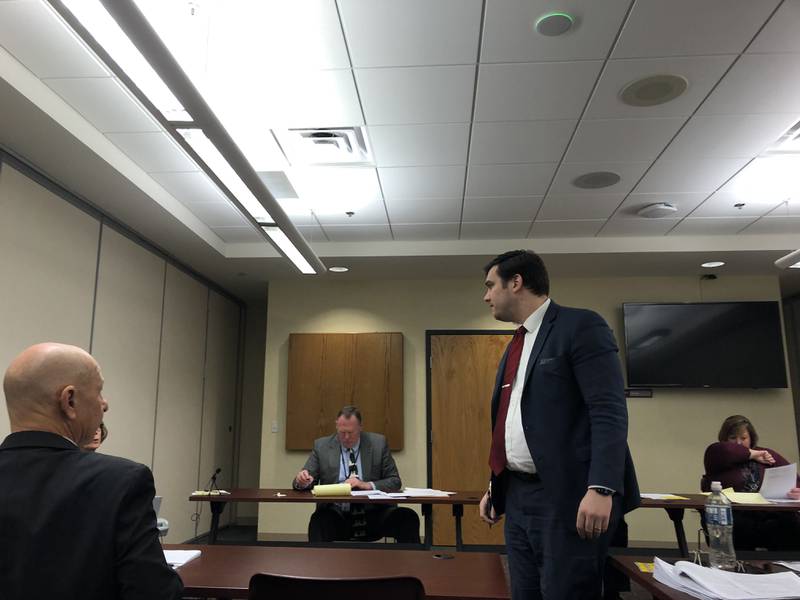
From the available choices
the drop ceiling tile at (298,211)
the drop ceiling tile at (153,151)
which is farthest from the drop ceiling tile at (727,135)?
the drop ceiling tile at (153,151)

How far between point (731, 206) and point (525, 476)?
4061mm

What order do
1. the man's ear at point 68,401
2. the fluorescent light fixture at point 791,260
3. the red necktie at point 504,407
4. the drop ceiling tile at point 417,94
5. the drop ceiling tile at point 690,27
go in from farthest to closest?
the fluorescent light fixture at point 791,260, the drop ceiling tile at point 417,94, the drop ceiling tile at point 690,27, the red necktie at point 504,407, the man's ear at point 68,401

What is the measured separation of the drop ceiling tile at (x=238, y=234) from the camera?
5.37 m

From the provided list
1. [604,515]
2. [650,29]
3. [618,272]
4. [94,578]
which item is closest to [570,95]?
[650,29]

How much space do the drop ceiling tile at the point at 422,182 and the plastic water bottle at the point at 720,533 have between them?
2.77m

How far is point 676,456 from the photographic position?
6082 millimetres

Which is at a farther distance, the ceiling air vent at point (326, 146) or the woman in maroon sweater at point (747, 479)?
the woman in maroon sweater at point (747, 479)

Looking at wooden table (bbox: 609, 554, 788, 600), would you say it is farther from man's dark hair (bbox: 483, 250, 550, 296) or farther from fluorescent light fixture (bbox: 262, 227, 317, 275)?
fluorescent light fixture (bbox: 262, 227, 317, 275)

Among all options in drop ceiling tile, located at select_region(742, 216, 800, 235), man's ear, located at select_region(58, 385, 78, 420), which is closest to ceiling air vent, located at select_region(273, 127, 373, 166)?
man's ear, located at select_region(58, 385, 78, 420)

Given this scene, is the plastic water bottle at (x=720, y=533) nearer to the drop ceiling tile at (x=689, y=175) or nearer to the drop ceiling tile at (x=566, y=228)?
the drop ceiling tile at (x=689, y=175)

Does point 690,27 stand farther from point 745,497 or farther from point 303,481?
point 303,481

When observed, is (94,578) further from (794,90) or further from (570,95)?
(794,90)

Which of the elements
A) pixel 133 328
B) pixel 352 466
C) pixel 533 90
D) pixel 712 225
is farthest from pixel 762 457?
pixel 133 328

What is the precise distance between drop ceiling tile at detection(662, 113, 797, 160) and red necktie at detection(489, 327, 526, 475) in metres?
2.25
